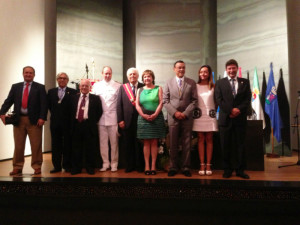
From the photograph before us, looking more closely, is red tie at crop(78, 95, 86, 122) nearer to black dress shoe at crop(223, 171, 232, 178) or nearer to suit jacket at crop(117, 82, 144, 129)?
suit jacket at crop(117, 82, 144, 129)

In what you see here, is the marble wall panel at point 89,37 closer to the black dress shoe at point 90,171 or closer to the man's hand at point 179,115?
the black dress shoe at point 90,171

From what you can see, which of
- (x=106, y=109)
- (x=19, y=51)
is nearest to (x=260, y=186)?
(x=106, y=109)

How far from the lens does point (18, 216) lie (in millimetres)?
3203

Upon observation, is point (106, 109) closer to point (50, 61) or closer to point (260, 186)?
point (260, 186)

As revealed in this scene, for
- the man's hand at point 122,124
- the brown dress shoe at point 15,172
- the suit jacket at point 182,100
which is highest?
the suit jacket at point 182,100

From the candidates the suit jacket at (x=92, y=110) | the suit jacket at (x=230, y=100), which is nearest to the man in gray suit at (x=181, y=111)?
the suit jacket at (x=230, y=100)

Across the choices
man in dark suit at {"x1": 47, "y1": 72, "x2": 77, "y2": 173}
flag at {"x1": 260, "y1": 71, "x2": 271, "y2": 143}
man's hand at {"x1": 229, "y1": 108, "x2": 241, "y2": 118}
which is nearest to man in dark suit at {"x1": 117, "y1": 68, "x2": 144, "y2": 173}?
man in dark suit at {"x1": 47, "y1": 72, "x2": 77, "y2": 173}

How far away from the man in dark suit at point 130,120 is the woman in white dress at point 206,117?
0.87 m

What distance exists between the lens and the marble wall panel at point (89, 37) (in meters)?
6.97

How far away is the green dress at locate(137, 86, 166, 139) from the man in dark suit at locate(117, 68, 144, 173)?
21cm

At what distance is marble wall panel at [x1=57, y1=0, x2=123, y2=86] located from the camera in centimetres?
697

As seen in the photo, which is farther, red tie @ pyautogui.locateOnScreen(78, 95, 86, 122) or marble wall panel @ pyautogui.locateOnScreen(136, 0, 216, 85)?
marble wall panel @ pyautogui.locateOnScreen(136, 0, 216, 85)

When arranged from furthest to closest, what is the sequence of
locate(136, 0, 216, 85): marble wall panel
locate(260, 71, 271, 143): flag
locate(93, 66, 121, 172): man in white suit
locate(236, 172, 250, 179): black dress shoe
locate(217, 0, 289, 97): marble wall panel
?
locate(136, 0, 216, 85): marble wall panel
locate(260, 71, 271, 143): flag
locate(217, 0, 289, 97): marble wall panel
locate(93, 66, 121, 172): man in white suit
locate(236, 172, 250, 179): black dress shoe

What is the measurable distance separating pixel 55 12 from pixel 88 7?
0.87 m
